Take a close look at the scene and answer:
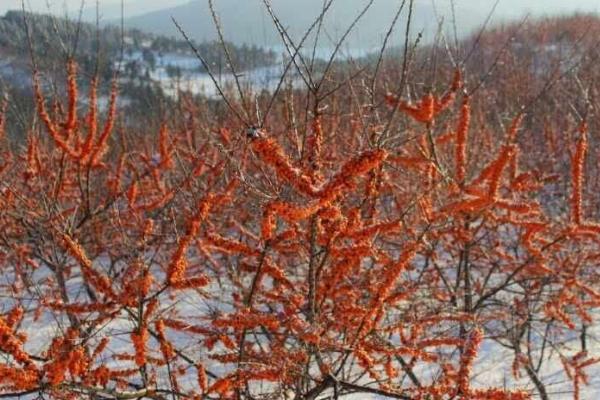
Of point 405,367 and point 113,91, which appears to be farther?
point 113,91

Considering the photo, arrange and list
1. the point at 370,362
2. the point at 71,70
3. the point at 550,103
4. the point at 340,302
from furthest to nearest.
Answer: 1. the point at 550,103
2. the point at 71,70
3. the point at 340,302
4. the point at 370,362

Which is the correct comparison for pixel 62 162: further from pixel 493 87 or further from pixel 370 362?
pixel 493 87

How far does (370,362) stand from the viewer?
8.39ft

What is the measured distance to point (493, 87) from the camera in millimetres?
19438

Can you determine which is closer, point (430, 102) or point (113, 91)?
point (430, 102)

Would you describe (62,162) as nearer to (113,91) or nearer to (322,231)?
(113,91)

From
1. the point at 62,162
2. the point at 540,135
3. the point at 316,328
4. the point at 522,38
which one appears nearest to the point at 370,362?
the point at 316,328

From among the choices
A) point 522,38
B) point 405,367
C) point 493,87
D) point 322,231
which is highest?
point 522,38

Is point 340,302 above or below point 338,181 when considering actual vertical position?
below

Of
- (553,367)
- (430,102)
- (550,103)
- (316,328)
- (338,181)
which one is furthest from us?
(550,103)

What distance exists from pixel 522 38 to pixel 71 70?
83.0 ft

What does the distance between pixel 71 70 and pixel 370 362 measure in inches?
122

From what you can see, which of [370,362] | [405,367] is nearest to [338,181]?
[370,362]

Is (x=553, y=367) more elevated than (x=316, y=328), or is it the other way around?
(x=316, y=328)
